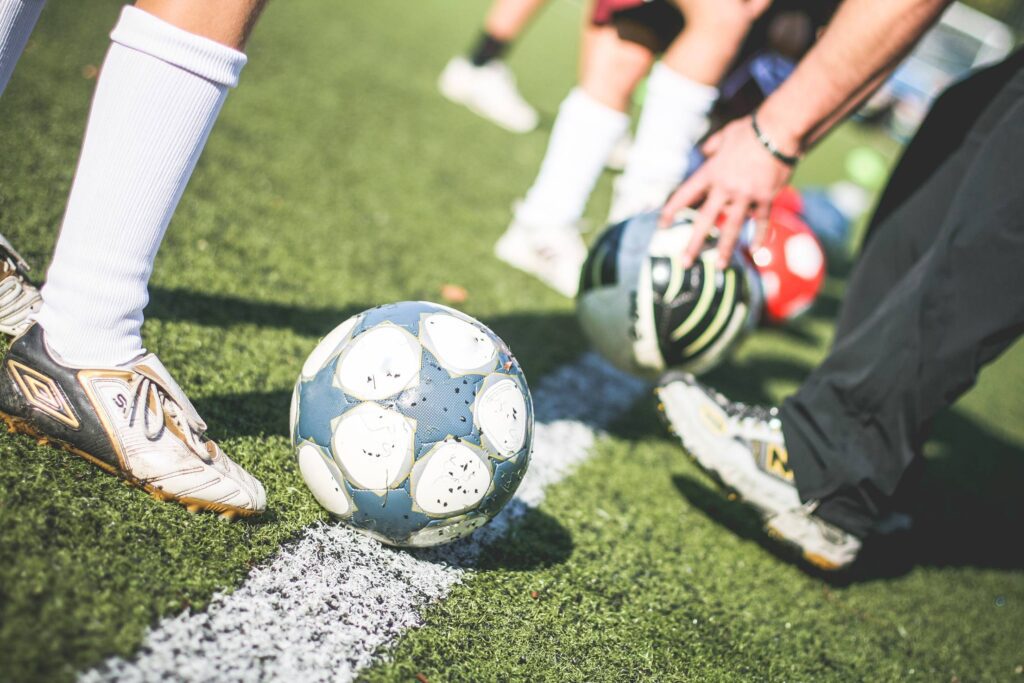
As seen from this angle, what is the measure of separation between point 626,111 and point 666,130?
1.60ft

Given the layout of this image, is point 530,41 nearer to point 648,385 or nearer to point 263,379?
point 648,385

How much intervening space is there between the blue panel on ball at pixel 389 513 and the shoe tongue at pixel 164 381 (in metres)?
0.38

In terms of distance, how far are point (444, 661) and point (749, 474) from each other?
111 cm

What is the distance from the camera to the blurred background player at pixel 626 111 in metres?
2.84

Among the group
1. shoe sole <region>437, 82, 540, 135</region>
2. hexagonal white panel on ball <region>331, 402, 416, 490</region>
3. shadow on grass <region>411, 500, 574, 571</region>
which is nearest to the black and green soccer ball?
shadow on grass <region>411, 500, 574, 571</region>

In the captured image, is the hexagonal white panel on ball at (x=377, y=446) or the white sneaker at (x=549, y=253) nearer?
the hexagonal white panel on ball at (x=377, y=446)

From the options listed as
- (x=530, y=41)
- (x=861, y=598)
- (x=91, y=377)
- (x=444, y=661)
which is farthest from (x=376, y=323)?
(x=530, y=41)

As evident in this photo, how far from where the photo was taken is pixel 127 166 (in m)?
1.48

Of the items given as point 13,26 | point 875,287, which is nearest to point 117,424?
Answer: point 13,26

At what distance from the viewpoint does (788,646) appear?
Answer: 2.01 metres

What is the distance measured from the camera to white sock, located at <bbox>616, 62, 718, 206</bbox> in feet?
9.61

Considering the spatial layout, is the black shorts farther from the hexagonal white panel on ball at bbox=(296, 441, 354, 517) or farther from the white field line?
the hexagonal white panel on ball at bbox=(296, 441, 354, 517)

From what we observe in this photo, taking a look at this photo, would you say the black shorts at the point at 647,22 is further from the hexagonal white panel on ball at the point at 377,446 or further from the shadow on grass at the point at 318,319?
the hexagonal white panel on ball at the point at 377,446

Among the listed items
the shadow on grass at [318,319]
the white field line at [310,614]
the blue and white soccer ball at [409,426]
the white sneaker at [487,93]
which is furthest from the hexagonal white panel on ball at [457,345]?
the white sneaker at [487,93]
